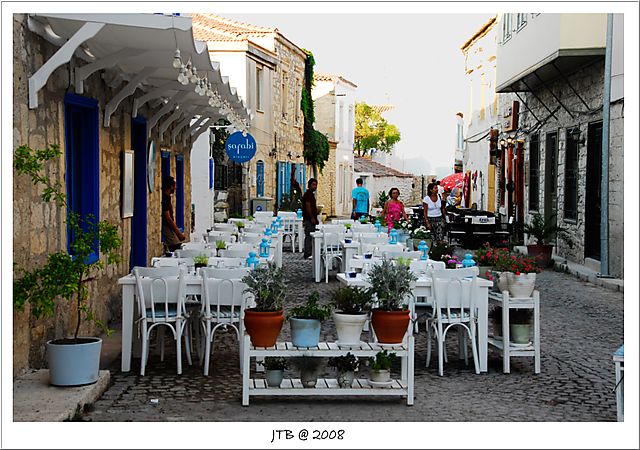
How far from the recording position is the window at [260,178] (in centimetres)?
2770

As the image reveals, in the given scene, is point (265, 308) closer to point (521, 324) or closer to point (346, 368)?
point (346, 368)

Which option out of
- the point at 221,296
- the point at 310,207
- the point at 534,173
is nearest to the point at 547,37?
the point at 310,207

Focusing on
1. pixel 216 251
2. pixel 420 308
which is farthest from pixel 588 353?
pixel 216 251

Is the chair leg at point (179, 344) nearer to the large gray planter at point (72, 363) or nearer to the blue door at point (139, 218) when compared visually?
the large gray planter at point (72, 363)

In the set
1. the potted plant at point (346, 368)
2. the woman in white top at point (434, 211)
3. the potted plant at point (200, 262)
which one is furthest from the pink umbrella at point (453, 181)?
the potted plant at point (346, 368)

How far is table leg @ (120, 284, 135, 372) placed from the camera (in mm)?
7910

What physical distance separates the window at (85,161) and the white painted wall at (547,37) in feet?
31.5

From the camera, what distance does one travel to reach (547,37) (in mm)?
17359

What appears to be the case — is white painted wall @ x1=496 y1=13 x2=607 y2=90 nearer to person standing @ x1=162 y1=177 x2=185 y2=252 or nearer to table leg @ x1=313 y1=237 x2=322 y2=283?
table leg @ x1=313 y1=237 x2=322 y2=283

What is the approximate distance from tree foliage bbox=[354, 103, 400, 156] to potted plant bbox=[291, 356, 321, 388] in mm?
61456

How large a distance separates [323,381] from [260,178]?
21.3 m

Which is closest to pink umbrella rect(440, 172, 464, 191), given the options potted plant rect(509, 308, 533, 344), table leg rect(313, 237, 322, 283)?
table leg rect(313, 237, 322, 283)
